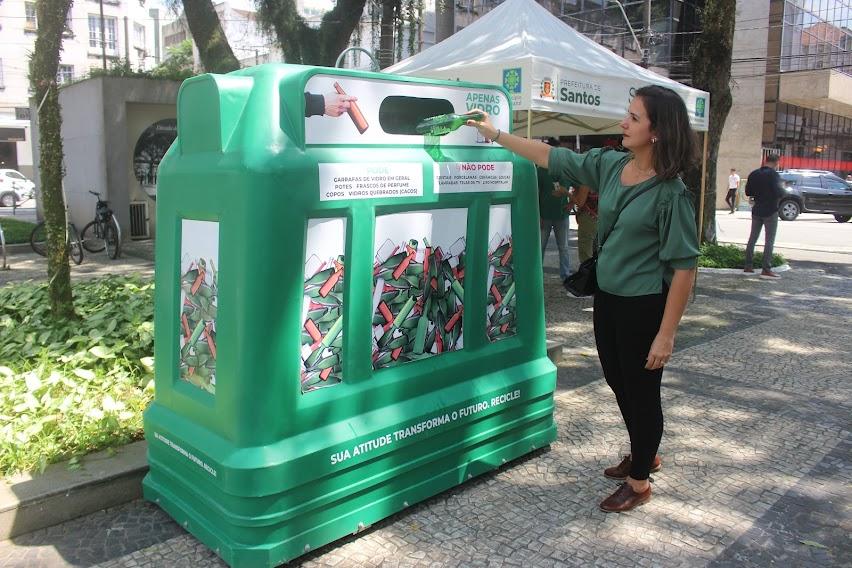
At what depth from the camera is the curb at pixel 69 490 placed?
2875mm

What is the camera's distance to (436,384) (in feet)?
10.7

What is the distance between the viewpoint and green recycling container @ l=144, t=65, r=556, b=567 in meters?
2.59

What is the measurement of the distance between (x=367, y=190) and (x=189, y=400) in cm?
109

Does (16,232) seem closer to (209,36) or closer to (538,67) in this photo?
(209,36)

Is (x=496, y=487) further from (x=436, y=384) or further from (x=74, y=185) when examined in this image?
(x=74, y=185)

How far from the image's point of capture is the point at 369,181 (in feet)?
9.35

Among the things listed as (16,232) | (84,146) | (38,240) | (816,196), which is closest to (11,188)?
(16,232)

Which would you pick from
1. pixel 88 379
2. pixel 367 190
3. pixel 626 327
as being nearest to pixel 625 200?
pixel 626 327

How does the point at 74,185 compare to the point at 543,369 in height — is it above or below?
above

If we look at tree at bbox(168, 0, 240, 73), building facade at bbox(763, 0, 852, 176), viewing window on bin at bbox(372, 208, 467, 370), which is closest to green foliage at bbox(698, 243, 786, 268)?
tree at bbox(168, 0, 240, 73)

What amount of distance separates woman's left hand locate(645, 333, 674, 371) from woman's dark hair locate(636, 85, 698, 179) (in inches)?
25.3

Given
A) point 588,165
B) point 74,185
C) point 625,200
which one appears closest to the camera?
point 625,200

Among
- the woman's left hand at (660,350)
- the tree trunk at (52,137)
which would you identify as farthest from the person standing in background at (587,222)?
the tree trunk at (52,137)

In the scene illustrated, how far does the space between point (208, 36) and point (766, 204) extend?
25.4 feet
